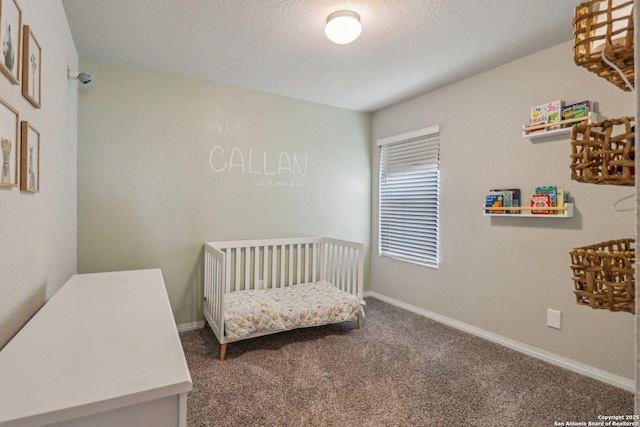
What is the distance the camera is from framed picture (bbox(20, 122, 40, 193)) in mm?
1144

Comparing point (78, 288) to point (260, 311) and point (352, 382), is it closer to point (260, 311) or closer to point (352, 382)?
point (260, 311)

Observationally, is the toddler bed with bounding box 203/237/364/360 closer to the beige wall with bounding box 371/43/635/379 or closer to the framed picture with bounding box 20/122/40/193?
the beige wall with bounding box 371/43/635/379

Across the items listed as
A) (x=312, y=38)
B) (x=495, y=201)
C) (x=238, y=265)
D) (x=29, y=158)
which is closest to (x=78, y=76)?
(x=29, y=158)

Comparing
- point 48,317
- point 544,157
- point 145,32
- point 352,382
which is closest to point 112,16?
point 145,32

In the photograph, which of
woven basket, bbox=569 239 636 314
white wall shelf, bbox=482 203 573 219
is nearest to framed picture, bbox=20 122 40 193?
woven basket, bbox=569 239 636 314

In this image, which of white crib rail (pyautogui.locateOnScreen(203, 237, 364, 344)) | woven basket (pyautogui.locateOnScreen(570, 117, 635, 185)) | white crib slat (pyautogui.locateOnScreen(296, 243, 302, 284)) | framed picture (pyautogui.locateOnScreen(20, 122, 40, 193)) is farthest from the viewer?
white crib slat (pyautogui.locateOnScreen(296, 243, 302, 284))

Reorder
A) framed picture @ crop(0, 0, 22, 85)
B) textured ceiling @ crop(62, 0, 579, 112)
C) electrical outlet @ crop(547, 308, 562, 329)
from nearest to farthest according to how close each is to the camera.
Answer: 1. framed picture @ crop(0, 0, 22, 85)
2. textured ceiling @ crop(62, 0, 579, 112)
3. electrical outlet @ crop(547, 308, 562, 329)

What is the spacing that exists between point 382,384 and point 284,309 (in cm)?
91

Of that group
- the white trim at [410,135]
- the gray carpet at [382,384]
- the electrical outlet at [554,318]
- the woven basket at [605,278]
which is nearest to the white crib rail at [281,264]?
the gray carpet at [382,384]

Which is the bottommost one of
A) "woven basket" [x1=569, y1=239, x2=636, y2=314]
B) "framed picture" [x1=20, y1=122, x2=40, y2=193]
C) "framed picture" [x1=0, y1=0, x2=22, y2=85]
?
"woven basket" [x1=569, y1=239, x2=636, y2=314]

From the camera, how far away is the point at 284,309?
101 inches

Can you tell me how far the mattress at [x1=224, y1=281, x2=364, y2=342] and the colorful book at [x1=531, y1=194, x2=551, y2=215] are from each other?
1543 mm

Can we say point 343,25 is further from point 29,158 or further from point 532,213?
point 532,213

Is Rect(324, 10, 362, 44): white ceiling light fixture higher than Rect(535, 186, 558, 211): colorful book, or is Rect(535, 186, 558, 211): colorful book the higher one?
Rect(324, 10, 362, 44): white ceiling light fixture
